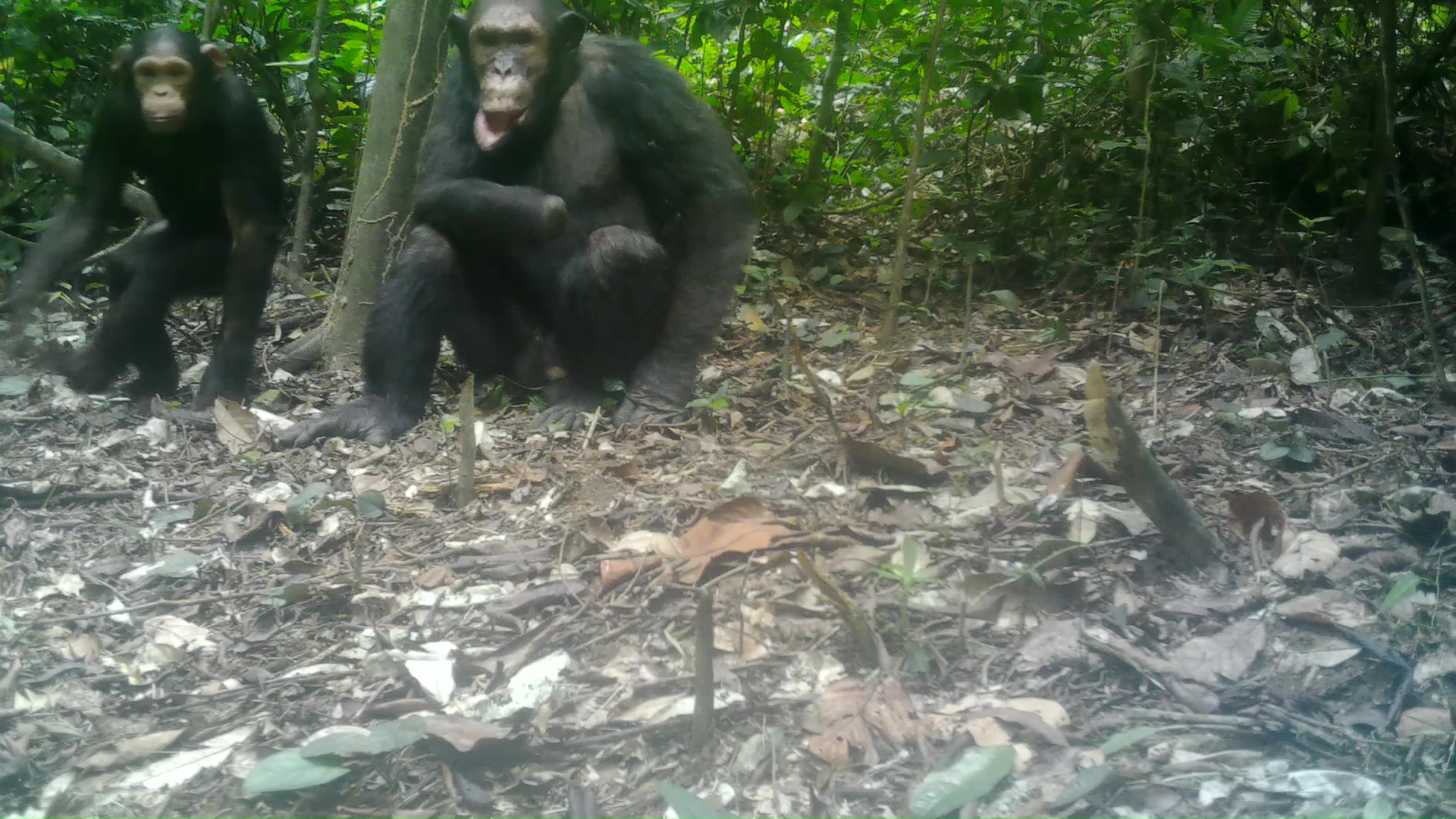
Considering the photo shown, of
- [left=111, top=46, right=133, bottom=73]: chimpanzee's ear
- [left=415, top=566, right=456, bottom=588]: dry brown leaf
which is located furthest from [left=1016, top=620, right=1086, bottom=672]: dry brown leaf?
[left=111, top=46, right=133, bottom=73]: chimpanzee's ear

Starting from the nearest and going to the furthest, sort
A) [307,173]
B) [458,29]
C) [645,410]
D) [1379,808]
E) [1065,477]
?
[1379,808], [1065,477], [645,410], [458,29], [307,173]

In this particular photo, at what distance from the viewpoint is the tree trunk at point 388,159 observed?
4.31m

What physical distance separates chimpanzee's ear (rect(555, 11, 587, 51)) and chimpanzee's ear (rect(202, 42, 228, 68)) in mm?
1405

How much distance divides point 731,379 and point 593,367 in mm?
529

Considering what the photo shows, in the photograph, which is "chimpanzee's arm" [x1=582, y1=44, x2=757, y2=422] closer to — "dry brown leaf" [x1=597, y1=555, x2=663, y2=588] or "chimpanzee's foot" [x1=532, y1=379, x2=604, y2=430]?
"chimpanzee's foot" [x1=532, y1=379, x2=604, y2=430]

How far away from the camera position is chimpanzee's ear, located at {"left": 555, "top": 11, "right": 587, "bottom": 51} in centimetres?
401

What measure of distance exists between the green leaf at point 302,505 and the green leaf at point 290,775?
1.28 metres

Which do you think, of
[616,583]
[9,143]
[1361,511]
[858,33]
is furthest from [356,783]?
[858,33]

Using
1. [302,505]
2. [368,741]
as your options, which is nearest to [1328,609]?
[368,741]

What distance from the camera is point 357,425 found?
12.8ft

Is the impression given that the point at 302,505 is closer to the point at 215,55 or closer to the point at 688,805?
the point at 688,805

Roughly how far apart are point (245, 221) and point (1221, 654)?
3.94 m

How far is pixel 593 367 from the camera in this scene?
13.4ft

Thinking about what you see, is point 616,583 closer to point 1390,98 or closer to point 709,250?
point 709,250
